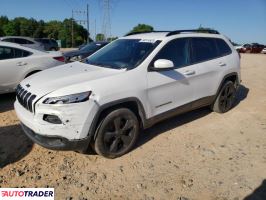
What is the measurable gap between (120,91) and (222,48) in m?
3.10

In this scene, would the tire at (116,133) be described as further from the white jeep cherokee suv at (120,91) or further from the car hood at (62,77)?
the car hood at (62,77)

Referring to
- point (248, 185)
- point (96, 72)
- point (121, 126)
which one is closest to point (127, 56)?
point (96, 72)

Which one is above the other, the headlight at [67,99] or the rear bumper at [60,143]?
the headlight at [67,99]

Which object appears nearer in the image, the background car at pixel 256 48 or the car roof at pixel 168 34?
the car roof at pixel 168 34

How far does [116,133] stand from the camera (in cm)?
407

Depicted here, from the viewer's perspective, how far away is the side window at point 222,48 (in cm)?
594

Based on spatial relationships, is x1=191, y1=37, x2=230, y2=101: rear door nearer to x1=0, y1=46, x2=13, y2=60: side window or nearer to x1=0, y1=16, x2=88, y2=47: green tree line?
x1=0, y1=46, x2=13, y2=60: side window

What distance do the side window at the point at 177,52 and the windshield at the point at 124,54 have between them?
7.1 inches

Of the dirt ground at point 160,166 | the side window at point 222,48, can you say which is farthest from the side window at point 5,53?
the side window at point 222,48

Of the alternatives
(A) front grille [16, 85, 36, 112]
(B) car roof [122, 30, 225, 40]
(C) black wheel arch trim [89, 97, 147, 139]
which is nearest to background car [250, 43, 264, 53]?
(B) car roof [122, 30, 225, 40]

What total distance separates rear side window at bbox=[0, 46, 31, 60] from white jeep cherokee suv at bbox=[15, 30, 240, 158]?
2573 millimetres

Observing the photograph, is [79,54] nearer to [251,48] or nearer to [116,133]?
[116,133]

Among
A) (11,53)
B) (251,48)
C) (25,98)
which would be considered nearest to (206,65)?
(25,98)

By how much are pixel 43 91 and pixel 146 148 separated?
72.3 inches
